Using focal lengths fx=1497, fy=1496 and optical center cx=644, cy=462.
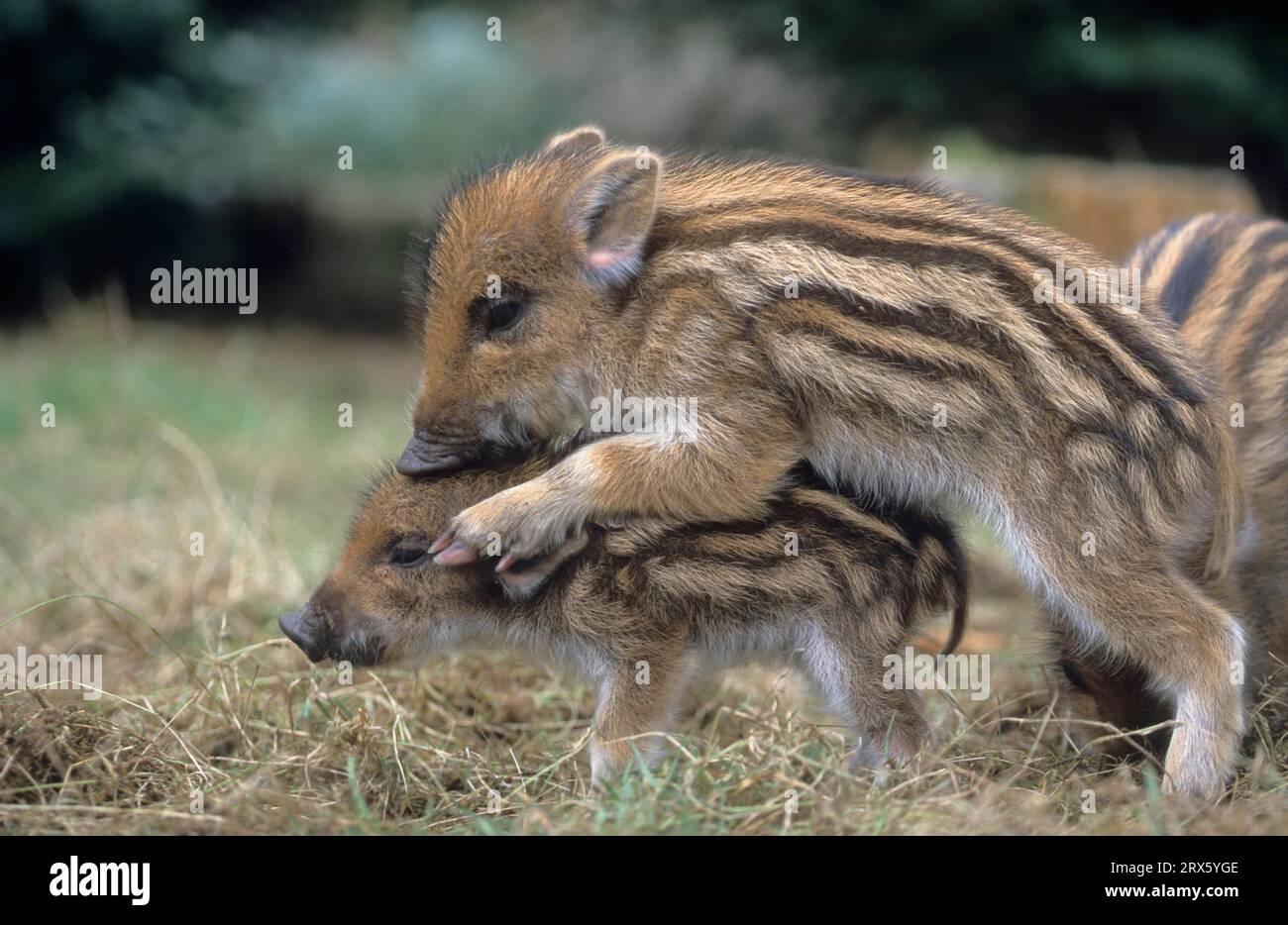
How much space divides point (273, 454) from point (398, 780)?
179 inches

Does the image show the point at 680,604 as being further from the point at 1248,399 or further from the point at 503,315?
the point at 1248,399

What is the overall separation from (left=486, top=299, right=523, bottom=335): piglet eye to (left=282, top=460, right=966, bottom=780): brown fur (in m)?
0.44

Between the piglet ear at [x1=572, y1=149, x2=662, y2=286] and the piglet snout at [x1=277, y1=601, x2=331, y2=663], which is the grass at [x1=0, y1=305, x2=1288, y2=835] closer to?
the piglet snout at [x1=277, y1=601, x2=331, y2=663]

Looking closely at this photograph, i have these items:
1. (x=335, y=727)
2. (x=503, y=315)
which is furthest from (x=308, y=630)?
(x=503, y=315)

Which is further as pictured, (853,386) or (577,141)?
(577,141)

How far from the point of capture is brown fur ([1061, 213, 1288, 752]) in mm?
4570

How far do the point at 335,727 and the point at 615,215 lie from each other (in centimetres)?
181

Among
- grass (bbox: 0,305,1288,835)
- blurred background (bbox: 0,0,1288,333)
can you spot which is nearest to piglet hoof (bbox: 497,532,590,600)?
grass (bbox: 0,305,1288,835)

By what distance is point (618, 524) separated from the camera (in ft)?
14.9

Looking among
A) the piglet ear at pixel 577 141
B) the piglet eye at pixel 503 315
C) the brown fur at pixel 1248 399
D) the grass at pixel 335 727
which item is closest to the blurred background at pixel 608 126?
the grass at pixel 335 727

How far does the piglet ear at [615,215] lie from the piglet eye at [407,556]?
1.04 meters

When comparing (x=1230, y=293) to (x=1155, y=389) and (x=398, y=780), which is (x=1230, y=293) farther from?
(x=398, y=780)

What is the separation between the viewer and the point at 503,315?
4.68m

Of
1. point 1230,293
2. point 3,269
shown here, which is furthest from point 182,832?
point 3,269
